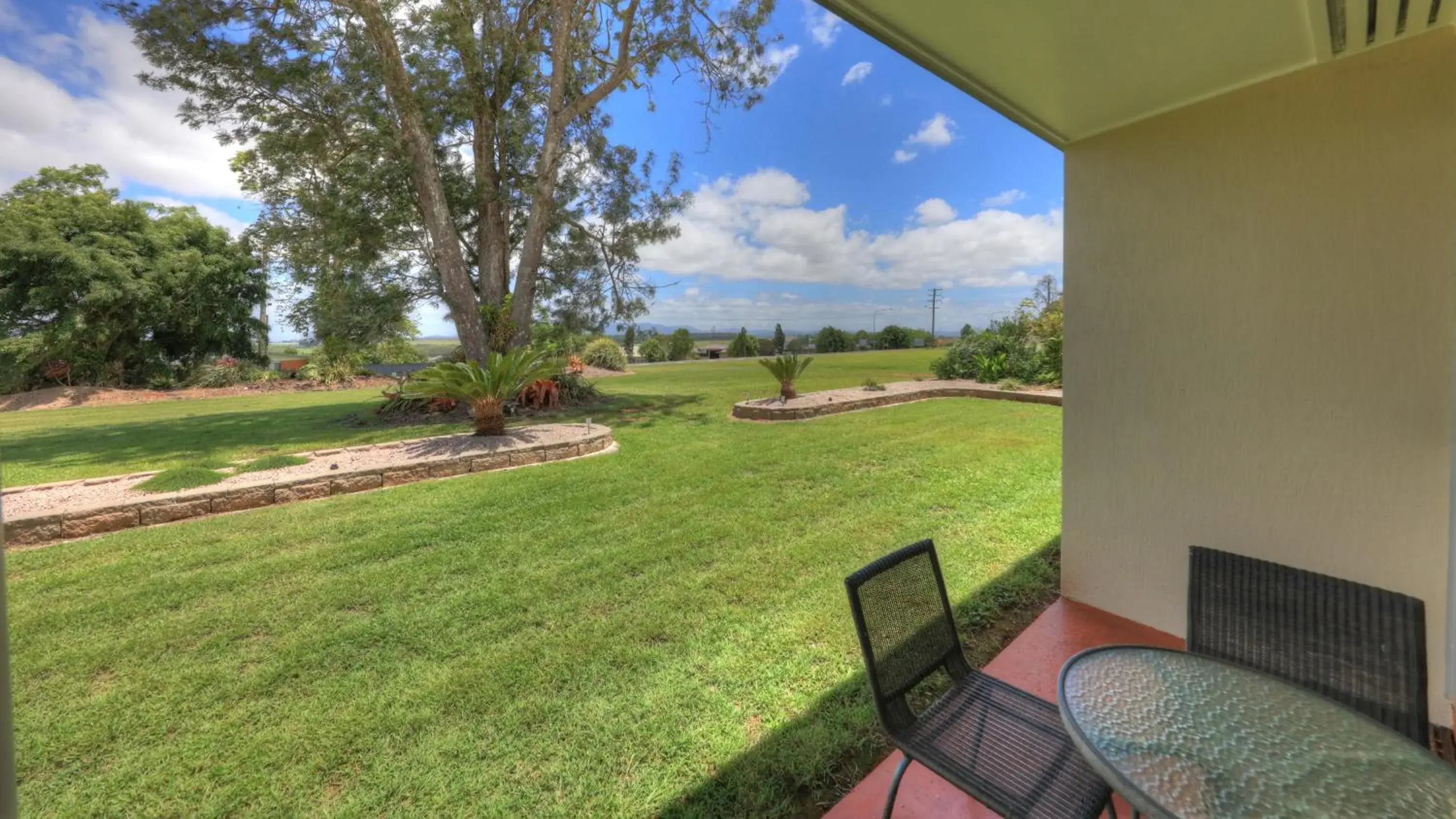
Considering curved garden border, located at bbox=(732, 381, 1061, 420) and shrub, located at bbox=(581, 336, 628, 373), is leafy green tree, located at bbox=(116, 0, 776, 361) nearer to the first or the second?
curved garden border, located at bbox=(732, 381, 1061, 420)

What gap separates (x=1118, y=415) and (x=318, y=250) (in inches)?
495

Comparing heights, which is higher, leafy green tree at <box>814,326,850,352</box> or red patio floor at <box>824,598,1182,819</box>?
leafy green tree at <box>814,326,850,352</box>

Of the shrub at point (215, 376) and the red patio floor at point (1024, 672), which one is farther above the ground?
the shrub at point (215, 376)

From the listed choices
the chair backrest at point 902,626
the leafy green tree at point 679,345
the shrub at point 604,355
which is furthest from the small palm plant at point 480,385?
the leafy green tree at point 679,345

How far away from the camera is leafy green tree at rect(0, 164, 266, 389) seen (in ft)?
38.2

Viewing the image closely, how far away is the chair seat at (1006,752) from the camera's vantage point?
4.10ft

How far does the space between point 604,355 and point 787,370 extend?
10296 millimetres

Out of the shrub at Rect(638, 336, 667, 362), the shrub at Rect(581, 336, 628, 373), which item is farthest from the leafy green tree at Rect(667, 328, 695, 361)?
the shrub at Rect(581, 336, 628, 373)

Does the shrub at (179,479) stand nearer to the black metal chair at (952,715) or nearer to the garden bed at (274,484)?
the garden bed at (274,484)

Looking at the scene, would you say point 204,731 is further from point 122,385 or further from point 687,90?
point 122,385

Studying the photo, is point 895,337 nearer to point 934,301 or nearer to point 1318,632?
point 934,301

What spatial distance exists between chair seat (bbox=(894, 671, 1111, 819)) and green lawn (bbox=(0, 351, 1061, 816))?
424 mm

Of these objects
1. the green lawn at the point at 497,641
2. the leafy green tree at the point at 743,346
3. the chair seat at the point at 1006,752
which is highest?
the leafy green tree at the point at 743,346

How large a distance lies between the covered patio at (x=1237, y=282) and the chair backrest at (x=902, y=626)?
14.4 inches
